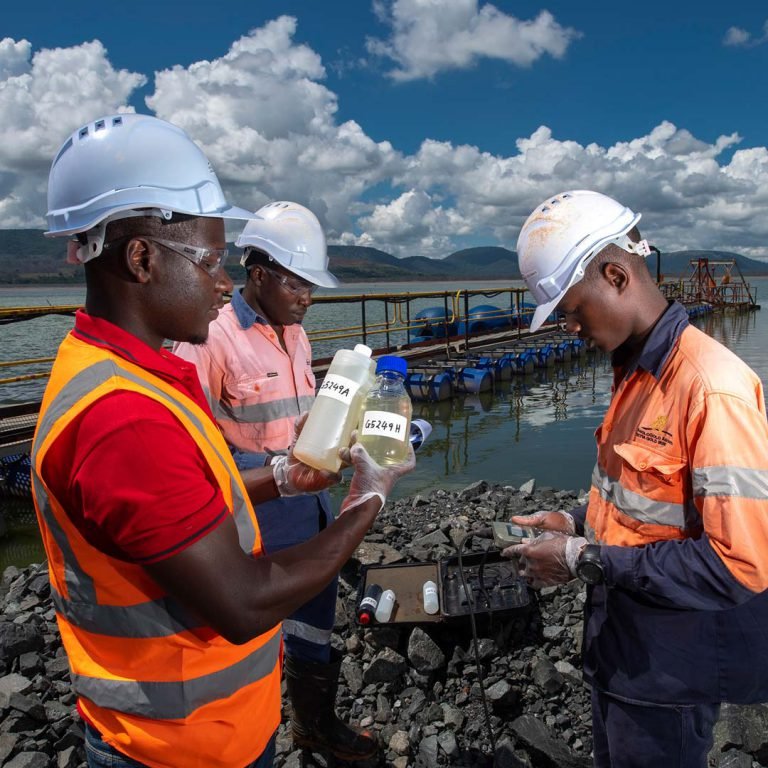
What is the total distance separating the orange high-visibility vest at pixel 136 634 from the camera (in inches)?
49.8

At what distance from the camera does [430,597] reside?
13.4ft

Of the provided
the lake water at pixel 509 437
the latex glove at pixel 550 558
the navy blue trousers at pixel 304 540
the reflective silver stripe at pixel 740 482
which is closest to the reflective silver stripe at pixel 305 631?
the navy blue trousers at pixel 304 540

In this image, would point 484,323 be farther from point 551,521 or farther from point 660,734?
point 660,734

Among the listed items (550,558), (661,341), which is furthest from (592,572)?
(661,341)

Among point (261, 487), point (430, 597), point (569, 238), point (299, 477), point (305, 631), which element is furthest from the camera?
point (430, 597)

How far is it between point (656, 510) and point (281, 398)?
182cm

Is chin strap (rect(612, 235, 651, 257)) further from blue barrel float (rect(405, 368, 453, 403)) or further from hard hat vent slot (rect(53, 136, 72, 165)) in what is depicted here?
blue barrel float (rect(405, 368, 453, 403))

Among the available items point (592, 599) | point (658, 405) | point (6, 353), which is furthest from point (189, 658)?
point (6, 353)

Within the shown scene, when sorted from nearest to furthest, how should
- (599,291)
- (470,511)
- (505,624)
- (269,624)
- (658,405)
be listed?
(269,624), (658,405), (599,291), (505,624), (470,511)

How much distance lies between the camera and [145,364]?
1359 mm

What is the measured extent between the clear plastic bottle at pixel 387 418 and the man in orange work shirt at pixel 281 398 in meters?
0.95

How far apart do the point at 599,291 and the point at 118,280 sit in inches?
53.6

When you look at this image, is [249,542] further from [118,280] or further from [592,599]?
[592,599]

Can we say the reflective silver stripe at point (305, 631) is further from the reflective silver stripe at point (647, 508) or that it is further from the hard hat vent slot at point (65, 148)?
the hard hat vent slot at point (65, 148)
